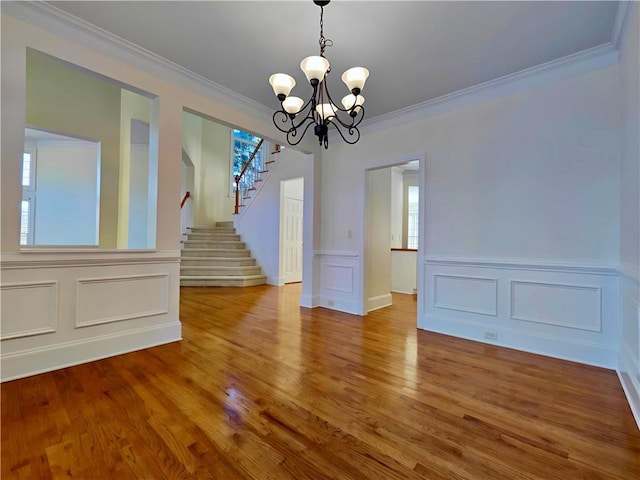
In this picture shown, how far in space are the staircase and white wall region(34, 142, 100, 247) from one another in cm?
189

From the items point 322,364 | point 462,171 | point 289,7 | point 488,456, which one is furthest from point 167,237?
point 462,171

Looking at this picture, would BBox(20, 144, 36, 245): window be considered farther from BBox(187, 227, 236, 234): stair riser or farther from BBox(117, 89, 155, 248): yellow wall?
BBox(187, 227, 236, 234): stair riser

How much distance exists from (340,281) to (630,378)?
308 cm

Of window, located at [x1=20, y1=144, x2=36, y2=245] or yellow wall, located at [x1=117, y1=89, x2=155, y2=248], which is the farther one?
window, located at [x1=20, y1=144, x2=36, y2=245]

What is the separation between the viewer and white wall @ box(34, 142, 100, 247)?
5672 mm

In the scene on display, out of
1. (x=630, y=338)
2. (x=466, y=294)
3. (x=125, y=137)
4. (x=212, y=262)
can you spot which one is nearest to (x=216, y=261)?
(x=212, y=262)

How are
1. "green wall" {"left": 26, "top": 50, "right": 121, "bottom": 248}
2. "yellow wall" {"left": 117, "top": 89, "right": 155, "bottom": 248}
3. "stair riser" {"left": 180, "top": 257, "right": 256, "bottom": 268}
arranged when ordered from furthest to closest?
1. "stair riser" {"left": 180, "top": 257, "right": 256, "bottom": 268}
2. "yellow wall" {"left": 117, "top": 89, "right": 155, "bottom": 248}
3. "green wall" {"left": 26, "top": 50, "right": 121, "bottom": 248}

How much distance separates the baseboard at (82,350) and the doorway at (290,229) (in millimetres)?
3944

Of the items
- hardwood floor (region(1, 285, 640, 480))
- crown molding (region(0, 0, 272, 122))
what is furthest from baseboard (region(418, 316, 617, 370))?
crown molding (region(0, 0, 272, 122))

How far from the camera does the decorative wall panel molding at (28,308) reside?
207 centimetres

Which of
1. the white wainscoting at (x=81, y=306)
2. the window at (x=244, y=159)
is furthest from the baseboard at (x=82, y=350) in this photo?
the window at (x=244, y=159)

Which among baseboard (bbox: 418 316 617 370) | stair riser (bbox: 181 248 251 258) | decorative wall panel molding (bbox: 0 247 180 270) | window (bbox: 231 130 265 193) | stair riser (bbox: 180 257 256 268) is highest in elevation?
window (bbox: 231 130 265 193)

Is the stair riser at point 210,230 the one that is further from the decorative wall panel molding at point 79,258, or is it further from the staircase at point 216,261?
the decorative wall panel molding at point 79,258

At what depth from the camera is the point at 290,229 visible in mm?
7008
